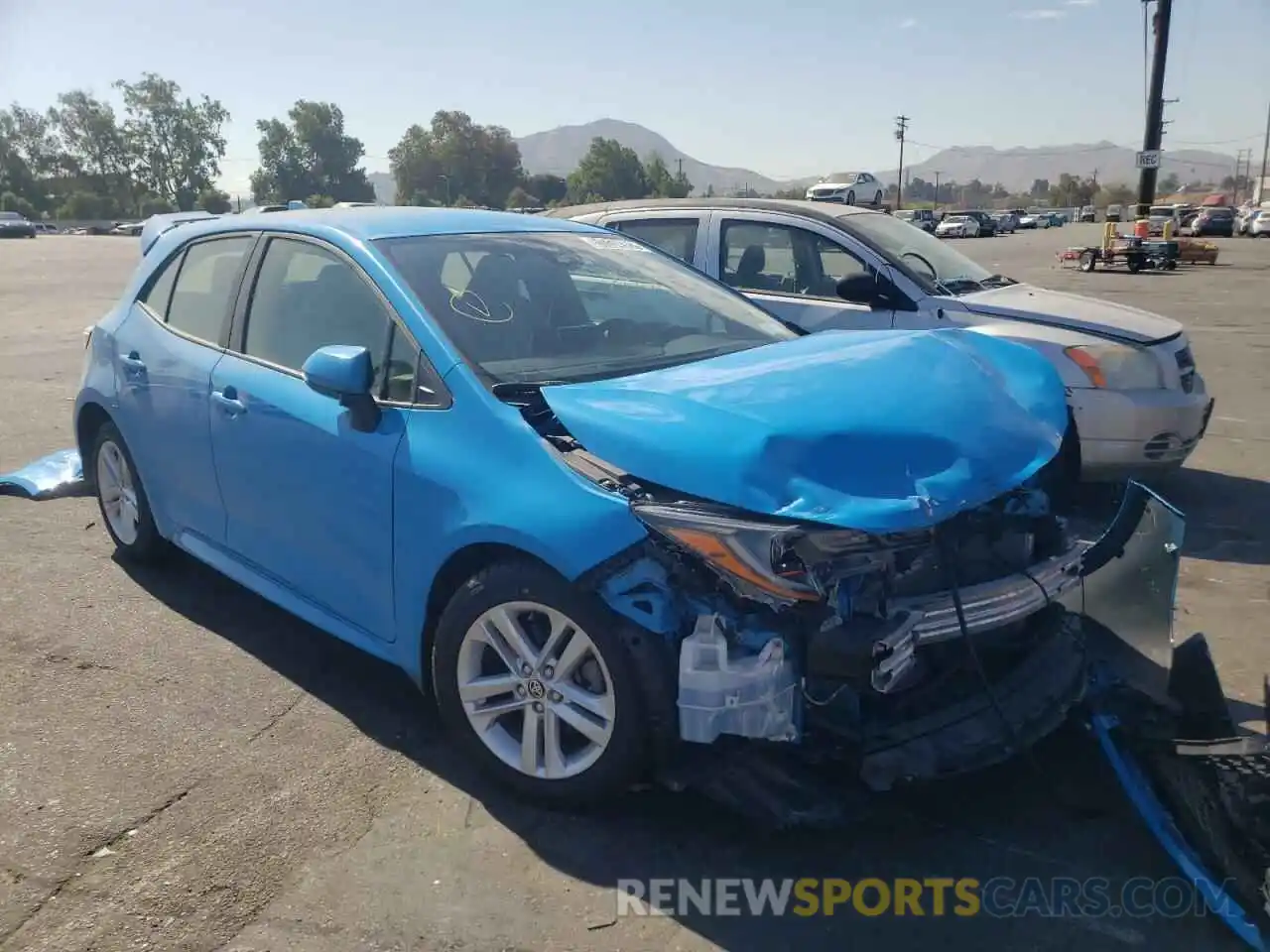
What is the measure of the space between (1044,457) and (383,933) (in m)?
2.25

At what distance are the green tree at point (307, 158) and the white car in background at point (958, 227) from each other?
71465 millimetres

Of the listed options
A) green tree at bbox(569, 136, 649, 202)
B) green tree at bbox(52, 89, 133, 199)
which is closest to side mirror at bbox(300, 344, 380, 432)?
green tree at bbox(569, 136, 649, 202)

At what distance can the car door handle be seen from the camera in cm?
388

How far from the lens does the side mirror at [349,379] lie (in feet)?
10.7

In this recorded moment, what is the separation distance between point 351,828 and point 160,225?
151 inches

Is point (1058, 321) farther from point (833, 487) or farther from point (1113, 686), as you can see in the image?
point (833, 487)

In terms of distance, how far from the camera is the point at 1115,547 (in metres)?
3.37

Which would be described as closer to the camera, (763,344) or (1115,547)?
(1115,547)

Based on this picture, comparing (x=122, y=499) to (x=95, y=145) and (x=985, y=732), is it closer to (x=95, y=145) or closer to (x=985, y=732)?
(x=985, y=732)

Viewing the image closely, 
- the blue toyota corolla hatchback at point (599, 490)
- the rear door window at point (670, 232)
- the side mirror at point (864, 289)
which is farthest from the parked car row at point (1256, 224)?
the blue toyota corolla hatchback at point (599, 490)

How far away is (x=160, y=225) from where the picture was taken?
5457 millimetres

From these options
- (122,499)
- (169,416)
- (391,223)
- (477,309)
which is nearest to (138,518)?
(122,499)

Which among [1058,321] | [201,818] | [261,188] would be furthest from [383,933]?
[261,188]

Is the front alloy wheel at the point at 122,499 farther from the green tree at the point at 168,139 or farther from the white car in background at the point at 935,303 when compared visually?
the green tree at the point at 168,139
